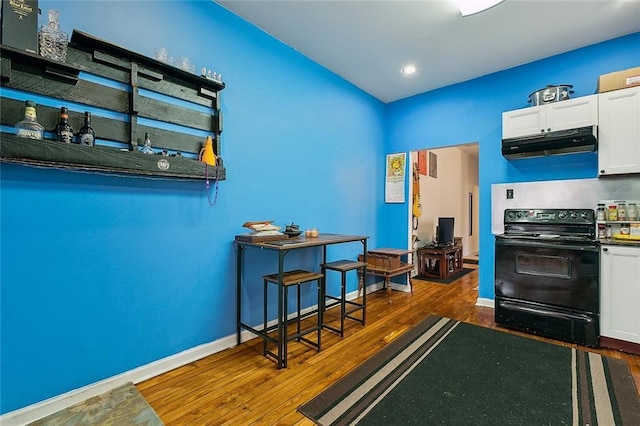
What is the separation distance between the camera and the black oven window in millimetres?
2658

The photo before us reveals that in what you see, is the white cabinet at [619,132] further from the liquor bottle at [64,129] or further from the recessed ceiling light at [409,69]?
the liquor bottle at [64,129]

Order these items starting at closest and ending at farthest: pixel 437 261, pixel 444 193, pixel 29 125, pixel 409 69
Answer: pixel 29 125 < pixel 409 69 < pixel 437 261 < pixel 444 193

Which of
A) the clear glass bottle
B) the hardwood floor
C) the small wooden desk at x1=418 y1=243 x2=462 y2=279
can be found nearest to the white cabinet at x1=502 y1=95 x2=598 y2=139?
the hardwood floor

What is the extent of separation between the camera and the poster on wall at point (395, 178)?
175 inches

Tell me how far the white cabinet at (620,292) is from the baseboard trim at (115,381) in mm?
3067

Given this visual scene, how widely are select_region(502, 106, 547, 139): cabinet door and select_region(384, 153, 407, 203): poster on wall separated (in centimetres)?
147

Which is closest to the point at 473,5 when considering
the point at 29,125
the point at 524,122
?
the point at 524,122

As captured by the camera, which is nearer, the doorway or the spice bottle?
the spice bottle

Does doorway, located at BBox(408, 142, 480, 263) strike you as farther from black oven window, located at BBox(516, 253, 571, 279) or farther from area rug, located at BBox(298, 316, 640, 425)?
area rug, located at BBox(298, 316, 640, 425)

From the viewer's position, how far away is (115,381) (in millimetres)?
1866

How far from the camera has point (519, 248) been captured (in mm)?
2887

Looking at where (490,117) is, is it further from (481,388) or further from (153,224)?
(153,224)

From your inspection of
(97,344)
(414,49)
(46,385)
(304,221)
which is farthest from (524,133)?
(46,385)

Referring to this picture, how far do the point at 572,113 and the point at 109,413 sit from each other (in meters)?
4.36
